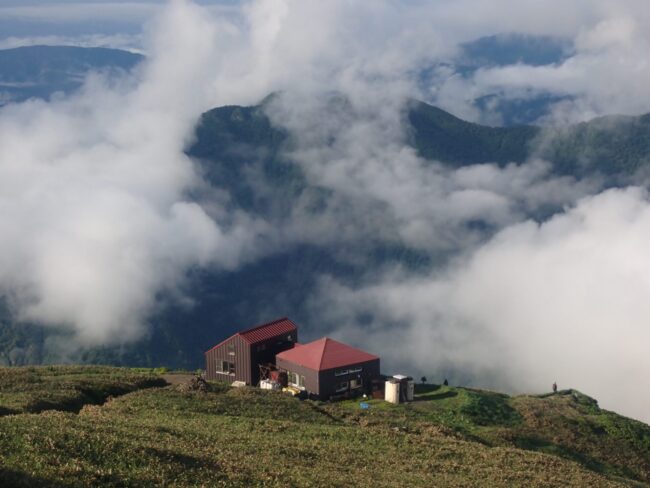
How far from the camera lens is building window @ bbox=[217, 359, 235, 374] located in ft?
230

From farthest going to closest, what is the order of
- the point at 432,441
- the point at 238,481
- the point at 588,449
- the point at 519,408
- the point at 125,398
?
1. the point at 519,408
2. the point at 588,449
3. the point at 125,398
4. the point at 432,441
5. the point at 238,481

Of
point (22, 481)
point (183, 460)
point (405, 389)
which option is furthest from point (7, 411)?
point (405, 389)

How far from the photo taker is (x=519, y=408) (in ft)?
205

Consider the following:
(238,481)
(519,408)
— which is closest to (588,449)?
(519,408)

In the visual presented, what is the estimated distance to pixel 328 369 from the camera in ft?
206

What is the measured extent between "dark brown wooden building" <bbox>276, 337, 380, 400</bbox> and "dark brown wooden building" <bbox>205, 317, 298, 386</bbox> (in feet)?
9.82

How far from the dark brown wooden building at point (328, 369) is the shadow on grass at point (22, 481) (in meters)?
41.2

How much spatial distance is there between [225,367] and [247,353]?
3.43m

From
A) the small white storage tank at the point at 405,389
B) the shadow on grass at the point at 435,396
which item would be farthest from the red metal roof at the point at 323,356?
the shadow on grass at the point at 435,396

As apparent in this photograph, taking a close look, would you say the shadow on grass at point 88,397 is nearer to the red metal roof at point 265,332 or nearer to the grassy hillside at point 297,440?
the grassy hillside at point 297,440

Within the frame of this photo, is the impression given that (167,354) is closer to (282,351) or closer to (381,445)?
(282,351)

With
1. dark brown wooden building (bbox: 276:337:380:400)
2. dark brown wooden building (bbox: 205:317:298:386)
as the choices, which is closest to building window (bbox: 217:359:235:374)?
dark brown wooden building (bbox: 205:317:298:386)

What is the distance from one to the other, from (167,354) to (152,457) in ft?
486

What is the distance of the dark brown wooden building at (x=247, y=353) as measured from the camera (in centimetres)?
6900
